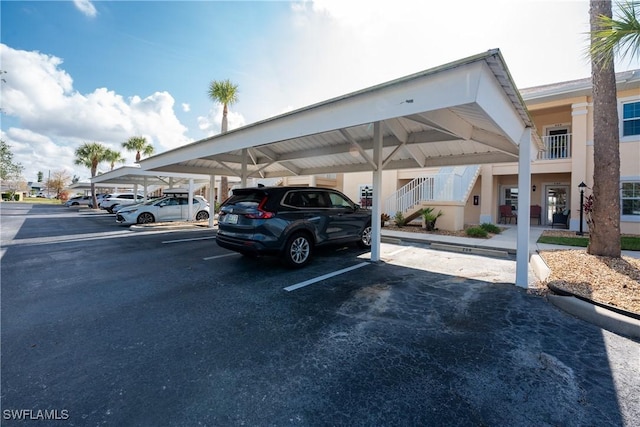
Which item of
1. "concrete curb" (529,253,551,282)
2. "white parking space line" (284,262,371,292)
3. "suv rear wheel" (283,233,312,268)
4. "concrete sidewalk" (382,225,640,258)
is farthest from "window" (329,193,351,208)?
"concrete curb" (529,253,551,282)

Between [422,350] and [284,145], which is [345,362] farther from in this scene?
[284,145]

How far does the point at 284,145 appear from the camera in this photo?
9617 mm

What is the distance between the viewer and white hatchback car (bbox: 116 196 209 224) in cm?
1390

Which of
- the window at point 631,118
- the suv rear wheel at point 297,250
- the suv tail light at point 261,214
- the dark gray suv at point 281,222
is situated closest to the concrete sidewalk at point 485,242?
the dark gray suv at point 281,222

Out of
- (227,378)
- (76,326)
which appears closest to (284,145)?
(76,326)

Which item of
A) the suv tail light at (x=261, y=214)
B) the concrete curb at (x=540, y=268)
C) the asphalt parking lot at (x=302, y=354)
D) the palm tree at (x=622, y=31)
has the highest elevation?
the palm tree at (x=622, y=31)

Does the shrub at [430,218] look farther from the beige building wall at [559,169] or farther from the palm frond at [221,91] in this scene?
the palm frond at [221,91]

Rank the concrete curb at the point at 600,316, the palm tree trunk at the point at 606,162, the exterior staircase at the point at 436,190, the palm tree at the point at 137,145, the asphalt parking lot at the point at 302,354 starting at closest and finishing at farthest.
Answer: the asphalt parking lot at the point at 302,354 < the concrete curb at the point at 600,316 < the palm tree trunk at the point at 606,162 < the exterior staircase at the point at 436,190 < the palm tree at the point at 137,145

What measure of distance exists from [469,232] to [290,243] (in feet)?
25.2

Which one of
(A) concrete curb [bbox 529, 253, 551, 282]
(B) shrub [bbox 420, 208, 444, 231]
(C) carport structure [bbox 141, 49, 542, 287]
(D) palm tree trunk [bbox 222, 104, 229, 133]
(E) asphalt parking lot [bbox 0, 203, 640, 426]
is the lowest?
(E) asphalt parking lot [bbox 0, 203, 640, 426]

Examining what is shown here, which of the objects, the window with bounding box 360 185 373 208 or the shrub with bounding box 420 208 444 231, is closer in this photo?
the shrub with bounding box 420 208 444 231

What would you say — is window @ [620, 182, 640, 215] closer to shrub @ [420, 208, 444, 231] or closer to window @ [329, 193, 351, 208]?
shrub @ [420, 208, 444, 231]

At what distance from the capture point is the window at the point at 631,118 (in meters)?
10.7

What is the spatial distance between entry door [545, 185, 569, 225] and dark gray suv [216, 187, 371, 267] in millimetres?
14132
